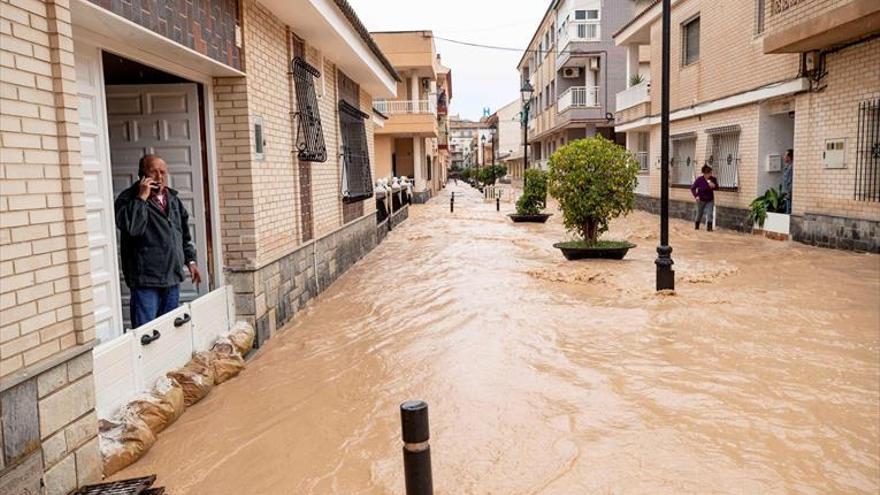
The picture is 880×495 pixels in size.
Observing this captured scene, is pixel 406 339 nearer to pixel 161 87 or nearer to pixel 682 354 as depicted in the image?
pixel 682 354

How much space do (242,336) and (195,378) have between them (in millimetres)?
1031

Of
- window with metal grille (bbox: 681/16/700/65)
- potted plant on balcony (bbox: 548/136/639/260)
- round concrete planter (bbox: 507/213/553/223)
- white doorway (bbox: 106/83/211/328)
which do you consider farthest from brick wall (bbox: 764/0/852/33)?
white doorway (bbox: 106/83/211/328)

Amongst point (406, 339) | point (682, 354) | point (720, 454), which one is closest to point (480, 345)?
point (406, 339)

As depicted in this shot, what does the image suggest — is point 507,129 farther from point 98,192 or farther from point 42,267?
point 42,267

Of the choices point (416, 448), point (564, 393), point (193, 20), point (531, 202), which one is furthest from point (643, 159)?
point (416, 448)

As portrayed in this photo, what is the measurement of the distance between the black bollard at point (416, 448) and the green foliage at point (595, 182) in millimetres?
9004

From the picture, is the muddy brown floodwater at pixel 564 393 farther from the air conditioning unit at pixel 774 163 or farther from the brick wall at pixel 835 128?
the air conditioning unit at pixel 774 163

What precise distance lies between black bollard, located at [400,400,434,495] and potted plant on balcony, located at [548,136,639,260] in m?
9.01

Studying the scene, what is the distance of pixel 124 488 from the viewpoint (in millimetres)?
3400

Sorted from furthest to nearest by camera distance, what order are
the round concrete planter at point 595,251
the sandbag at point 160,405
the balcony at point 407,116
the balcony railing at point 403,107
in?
1. the balcony railing at point 403,107
2. the balcony at point 407,116
3. the round concrete planter at point 595,251
4. the sandbag at point 160,405

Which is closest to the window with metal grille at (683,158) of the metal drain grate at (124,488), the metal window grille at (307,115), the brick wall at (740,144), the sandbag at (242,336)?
the brick wall at (740,144)

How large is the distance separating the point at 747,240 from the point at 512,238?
16.1 feet

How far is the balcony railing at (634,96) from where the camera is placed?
2236 centimetres

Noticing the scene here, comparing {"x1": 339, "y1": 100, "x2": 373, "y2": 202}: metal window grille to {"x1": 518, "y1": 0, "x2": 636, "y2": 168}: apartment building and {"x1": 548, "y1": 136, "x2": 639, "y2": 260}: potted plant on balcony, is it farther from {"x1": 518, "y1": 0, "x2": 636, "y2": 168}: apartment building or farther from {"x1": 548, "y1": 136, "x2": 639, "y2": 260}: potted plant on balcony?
{"x1": 518, "y1": 0, "x2": 636, "y2": 168}: apartment building
